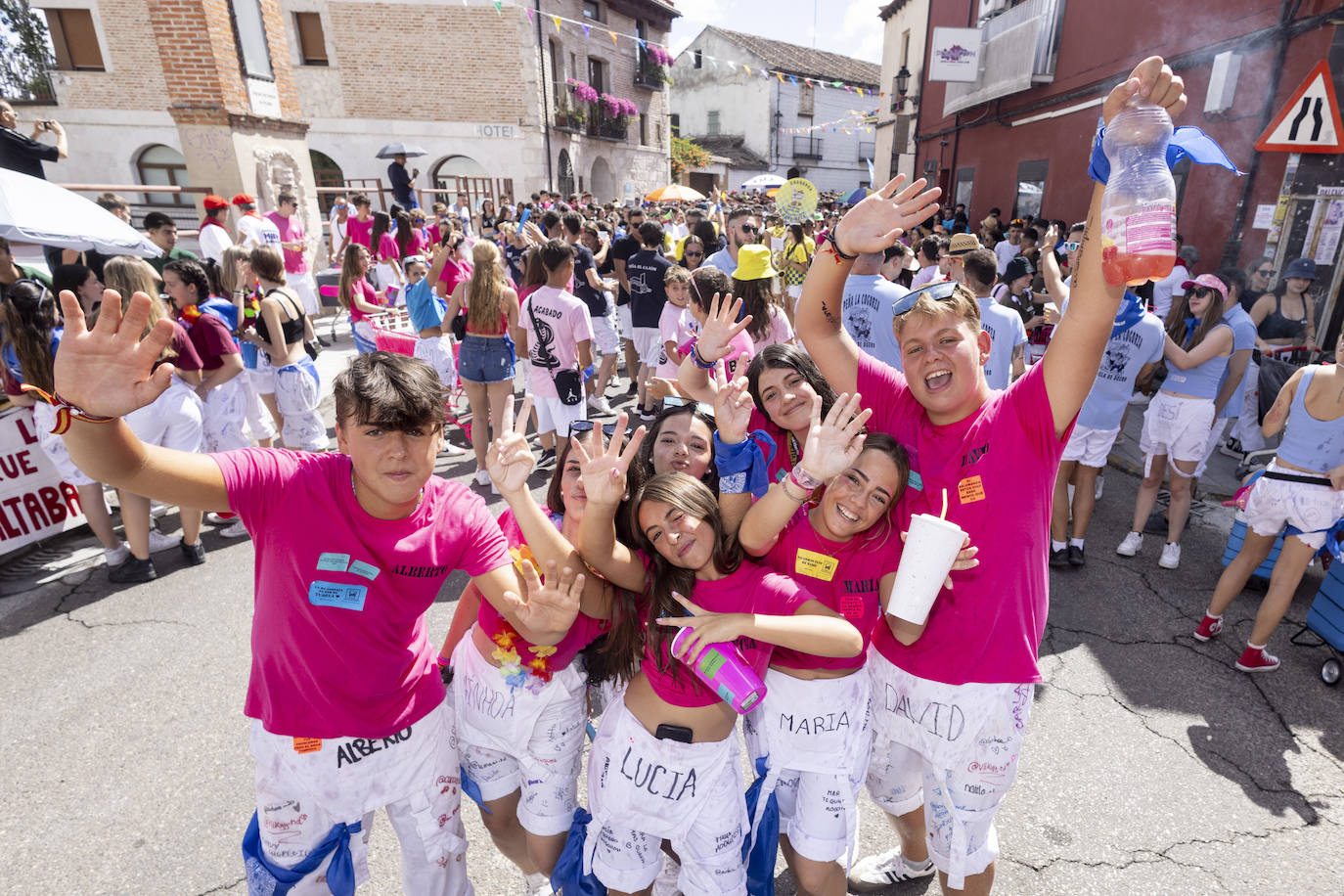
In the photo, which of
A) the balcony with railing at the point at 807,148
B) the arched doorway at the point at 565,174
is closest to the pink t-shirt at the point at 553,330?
the arched doorway at the point at 565,174

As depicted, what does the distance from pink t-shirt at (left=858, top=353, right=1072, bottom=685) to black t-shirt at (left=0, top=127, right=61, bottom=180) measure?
10.1m

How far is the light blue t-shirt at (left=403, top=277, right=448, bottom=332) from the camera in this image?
6.57m

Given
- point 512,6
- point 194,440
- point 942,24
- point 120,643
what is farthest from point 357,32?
point 120,643

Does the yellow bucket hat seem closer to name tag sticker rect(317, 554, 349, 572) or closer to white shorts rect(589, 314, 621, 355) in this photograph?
name tag sticker rect(317, 554, 349, 572)

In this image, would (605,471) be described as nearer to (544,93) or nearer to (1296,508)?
(1296,508)

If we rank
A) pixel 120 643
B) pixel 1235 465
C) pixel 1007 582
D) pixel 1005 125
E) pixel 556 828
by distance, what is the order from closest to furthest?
pixel 1007 582, pixel 556 828, pixel 120 643, pixel 1235 465, pixel 1005 125

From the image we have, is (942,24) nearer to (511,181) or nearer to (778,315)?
(511,181)

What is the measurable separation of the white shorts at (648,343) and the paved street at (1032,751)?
3.62 metres

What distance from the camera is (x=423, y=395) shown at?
1851mm

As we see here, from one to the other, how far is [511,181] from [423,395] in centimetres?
2257

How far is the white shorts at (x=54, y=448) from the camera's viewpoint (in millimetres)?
4605

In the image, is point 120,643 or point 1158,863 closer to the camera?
point 1158,863

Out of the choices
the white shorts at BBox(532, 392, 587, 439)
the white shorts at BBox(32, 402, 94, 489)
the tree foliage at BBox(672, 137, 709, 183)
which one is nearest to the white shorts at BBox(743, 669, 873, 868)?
the white shorts at BBox(532, 392, 587, 439)

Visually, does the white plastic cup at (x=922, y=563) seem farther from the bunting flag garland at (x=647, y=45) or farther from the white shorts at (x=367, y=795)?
A: the bunting flag garland at (x=647, y=45)
